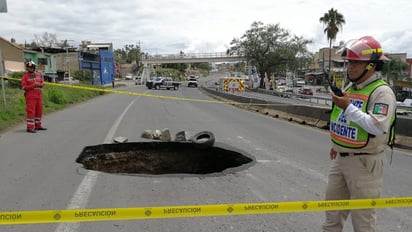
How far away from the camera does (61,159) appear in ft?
21.9

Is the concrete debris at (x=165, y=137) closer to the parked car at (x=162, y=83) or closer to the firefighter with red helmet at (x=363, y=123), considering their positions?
the firefighter with red helmet at (x=363, y=123)

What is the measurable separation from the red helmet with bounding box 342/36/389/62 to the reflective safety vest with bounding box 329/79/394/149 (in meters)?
0.20

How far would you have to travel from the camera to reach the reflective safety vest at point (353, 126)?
8.97 ft

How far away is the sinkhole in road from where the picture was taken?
7.55 meters

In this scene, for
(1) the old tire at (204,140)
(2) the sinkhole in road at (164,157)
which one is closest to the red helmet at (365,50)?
(2) the sinkhole in road at (164,157)

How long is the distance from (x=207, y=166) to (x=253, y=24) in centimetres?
5806

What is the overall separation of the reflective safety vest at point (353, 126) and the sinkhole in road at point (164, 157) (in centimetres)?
447

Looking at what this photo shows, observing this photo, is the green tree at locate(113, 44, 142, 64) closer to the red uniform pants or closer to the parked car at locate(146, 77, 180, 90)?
the parked car at locate(146, 77, 180, 90)

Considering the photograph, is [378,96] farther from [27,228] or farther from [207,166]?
[207,166]

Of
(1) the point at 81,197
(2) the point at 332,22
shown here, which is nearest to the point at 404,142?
(1) the point at 81,197

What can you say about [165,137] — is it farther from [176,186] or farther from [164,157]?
[176,186]

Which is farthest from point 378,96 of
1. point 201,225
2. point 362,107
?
point 201,225

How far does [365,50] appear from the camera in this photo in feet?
8.93

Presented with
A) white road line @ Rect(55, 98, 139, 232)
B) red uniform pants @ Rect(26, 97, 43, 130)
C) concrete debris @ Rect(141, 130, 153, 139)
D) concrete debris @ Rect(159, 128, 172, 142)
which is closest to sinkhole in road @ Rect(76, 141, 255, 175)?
concrete debris @ Rect(159, 128, 172, 142)
